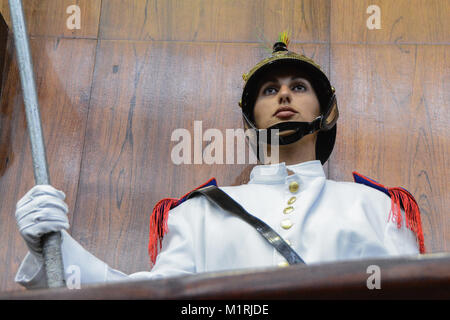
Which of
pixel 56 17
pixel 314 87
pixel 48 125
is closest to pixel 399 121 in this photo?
pixel 314 87

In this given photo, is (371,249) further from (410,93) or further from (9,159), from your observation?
(9,159)

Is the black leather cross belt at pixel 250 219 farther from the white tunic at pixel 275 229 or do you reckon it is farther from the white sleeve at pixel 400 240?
the white sleeve at pixel 400 240

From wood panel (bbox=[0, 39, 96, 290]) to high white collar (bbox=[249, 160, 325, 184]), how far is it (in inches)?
26.8

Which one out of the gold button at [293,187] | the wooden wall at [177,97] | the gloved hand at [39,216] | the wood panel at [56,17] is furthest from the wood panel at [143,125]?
the gloved hand at [39,216]

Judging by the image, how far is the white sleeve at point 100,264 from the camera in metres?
1.60

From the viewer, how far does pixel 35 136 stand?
5.67 feet

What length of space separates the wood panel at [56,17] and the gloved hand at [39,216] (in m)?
1.19

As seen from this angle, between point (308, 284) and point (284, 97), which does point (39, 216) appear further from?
point (284, 97)

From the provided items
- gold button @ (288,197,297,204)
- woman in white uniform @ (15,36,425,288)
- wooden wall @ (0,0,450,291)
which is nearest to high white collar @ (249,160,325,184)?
woman in white uniform @ (15,36,425,288)

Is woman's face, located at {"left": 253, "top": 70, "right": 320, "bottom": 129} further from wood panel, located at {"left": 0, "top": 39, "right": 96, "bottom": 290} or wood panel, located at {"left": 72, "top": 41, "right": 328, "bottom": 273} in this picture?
wood panel, located at {"left": 0, "top": 39, "right": 96, "bottom": 290}

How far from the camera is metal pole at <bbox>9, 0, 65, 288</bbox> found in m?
1.54

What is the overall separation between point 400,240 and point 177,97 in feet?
3.46

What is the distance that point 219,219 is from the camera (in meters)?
1.91

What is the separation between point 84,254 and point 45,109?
100 cm
